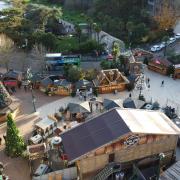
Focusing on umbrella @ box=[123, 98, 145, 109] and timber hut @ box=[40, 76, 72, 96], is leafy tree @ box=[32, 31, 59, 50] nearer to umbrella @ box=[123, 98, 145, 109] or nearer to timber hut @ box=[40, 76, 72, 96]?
timber hut @ box=[40, 76, 72, 96]

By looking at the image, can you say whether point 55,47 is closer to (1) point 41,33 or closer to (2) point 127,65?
(1) point 41,33

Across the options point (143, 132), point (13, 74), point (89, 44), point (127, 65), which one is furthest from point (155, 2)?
point (143, 132)

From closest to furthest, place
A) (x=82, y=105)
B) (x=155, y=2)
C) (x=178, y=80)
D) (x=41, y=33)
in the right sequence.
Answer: (x=82, y=105) → (x=178, y=80) → (x=41, y=33) → (x=155, y=2)

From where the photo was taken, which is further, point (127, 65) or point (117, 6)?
point (117, 6)

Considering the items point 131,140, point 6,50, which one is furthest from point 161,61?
point 6,50

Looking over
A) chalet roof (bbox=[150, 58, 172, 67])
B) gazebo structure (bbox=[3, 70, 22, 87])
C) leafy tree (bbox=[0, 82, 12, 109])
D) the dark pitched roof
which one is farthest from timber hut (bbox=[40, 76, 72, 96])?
chalet roof (bbox=[150, 58, 172, 67])

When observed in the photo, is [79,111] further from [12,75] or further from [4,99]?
[12,75]

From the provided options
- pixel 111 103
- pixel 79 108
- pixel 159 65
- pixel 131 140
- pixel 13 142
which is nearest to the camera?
pixel 131 140
